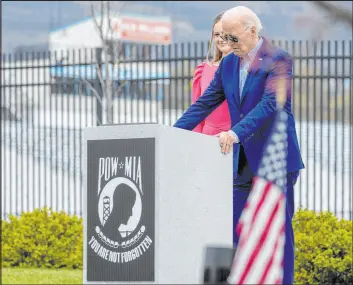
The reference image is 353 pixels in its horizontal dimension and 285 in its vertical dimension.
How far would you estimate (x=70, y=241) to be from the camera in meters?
8.86

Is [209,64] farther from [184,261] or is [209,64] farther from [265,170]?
[184,261]

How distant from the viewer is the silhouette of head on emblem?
2.31 metres

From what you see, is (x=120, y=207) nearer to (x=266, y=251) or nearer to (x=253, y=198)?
(x=266, y=251)

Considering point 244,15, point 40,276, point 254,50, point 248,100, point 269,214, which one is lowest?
point 40,276

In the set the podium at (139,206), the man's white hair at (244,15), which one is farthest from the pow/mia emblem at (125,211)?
the man's white hair at (244,15)

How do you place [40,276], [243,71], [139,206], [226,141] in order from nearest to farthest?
[139,206], [226,141], [243,71], [40,276]

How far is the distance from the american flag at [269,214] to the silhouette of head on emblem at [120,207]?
3.22 ft

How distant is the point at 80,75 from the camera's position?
1060 centimetres

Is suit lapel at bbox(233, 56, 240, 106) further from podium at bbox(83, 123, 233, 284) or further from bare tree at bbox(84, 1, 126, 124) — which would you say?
bare tree at bbox(84, 1, 126, 124)

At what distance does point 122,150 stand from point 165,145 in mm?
131

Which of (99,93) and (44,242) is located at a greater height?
(99,93)

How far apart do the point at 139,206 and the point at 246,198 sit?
1373 mm

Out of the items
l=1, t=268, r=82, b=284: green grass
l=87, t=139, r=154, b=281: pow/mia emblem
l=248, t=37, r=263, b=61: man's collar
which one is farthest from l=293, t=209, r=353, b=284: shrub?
l=87, t=139, r=154, b=281: pow/mia emblem

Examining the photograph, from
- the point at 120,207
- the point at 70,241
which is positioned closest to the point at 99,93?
the point at 70,241
